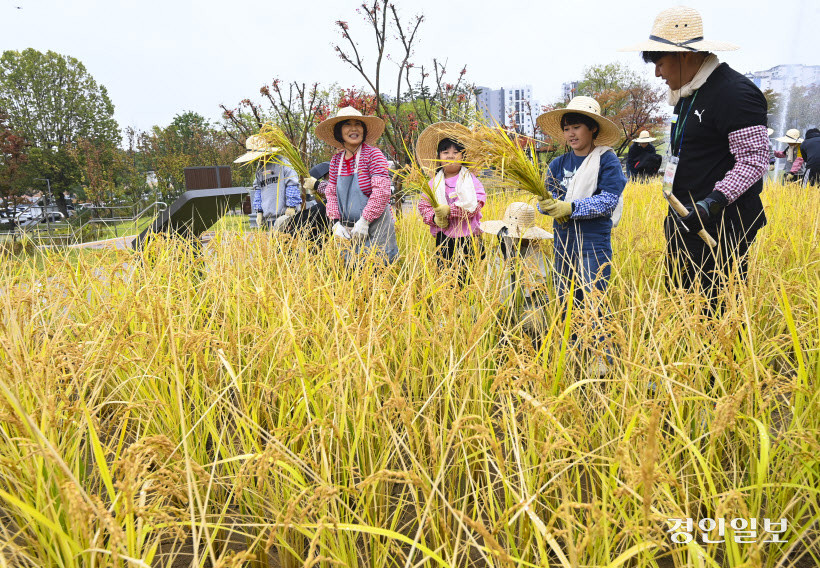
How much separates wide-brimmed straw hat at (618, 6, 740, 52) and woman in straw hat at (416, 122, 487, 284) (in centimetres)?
105

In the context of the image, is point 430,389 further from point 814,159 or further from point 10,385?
point 814,159

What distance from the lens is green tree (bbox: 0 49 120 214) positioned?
25.5 metres

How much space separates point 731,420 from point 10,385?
1615 millimetres

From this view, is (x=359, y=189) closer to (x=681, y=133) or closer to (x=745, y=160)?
(x=681, y=133)

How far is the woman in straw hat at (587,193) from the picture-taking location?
8.05 ft

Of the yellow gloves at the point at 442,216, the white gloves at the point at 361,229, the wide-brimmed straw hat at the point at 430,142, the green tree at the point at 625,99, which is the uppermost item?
the green tree at the point at 625,99

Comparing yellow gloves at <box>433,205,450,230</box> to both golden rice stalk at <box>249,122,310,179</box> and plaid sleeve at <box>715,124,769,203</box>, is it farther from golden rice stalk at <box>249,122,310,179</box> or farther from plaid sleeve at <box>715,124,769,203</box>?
plaid sleeve at <box>715,124,769,203</box>

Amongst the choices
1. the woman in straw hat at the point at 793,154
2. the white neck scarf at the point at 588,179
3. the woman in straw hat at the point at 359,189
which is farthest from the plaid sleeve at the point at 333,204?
the woman in straw hat at the point at 793,154

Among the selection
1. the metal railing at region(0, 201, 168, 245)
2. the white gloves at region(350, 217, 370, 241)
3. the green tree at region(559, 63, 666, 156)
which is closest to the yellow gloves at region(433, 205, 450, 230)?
the white gloves at region(350, 217, 370, 241)

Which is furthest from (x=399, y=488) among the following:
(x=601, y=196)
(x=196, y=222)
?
(x=196, y=222)

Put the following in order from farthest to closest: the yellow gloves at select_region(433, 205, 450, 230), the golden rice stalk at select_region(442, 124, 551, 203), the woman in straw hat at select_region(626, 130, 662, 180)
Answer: the woman in straw hat at select_region(626, 130, 662, 180) → the yellow gloves at select_region(433, 205, 450, 230) → the golden rice stalk at select_region(442, 124, 551, 203)

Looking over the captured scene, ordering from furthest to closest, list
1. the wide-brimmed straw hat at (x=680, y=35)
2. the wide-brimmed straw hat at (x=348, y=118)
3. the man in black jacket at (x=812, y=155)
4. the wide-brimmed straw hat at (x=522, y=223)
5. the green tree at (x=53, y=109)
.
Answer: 1. the green tree at (x=53, y=109)
2. the man in black jacket at (x=812, y=155)
3. the wide-brimmed straw hat at (x=348, y=118)
4. the wide-brimmed straw hat at (x=522, y=223)
5. the wide-brimmed straw hat at (x=680, y=35)

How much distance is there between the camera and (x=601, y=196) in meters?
2.47

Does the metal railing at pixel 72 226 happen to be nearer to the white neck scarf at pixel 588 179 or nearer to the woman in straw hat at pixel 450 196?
the woman in straw hat at pixel 450 196
